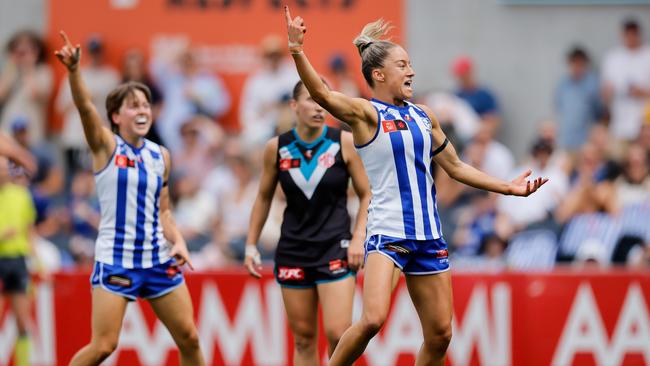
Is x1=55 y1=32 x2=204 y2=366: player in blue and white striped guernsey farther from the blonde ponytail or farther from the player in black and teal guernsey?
the blonde ponytail

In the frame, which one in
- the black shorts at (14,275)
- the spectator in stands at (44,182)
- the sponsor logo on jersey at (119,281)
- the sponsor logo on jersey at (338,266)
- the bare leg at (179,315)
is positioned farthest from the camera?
the spectator in stands at (44,182)

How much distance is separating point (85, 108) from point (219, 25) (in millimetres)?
9016

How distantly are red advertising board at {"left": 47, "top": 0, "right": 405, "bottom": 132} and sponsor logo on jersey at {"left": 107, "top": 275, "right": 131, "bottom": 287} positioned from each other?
843 centimetres

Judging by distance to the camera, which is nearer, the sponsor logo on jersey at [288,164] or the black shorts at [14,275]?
the sponsor logo on jersey at [288,164]

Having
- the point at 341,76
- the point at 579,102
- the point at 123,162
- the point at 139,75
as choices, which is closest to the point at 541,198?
the point at 579,102

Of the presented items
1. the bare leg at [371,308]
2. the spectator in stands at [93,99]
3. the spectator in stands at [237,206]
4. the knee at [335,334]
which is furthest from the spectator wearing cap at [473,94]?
the bare leg at [371,308]

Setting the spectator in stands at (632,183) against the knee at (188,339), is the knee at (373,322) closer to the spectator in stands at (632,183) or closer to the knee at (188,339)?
the knee at (188,339)

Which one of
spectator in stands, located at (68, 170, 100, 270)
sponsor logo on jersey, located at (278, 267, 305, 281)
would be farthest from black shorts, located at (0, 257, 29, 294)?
sponsor logo on jersey, located at (278, 267, 305, 281)

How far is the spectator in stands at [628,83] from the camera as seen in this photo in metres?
15.9

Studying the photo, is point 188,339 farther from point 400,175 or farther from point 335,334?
point 400,175

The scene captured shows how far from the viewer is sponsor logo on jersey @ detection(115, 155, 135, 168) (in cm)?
905

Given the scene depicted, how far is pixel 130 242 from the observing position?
9.10 m

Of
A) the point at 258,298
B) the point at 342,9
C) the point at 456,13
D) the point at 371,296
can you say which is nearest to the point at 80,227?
the point at 258,298

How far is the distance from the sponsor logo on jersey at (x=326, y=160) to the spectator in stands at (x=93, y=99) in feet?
26.6
